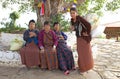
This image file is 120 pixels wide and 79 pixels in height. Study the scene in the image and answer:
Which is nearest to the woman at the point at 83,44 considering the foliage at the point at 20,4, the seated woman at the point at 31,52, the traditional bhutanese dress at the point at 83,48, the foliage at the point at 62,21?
the traditional bhutanese dress at the point at 83,48

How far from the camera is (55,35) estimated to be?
677 centimetres

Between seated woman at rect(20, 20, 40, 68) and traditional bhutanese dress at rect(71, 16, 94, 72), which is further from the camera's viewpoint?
seated woman at rect(20, 20, 40, 68)

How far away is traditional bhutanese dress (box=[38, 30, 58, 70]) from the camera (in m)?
6.64

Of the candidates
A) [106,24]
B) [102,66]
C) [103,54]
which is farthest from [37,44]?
[106,24]

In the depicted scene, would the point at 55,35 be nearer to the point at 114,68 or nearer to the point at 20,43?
the point at 20,43

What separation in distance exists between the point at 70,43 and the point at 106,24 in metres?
6.00

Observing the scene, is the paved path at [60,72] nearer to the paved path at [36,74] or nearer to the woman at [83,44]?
the paved path at [36,74]

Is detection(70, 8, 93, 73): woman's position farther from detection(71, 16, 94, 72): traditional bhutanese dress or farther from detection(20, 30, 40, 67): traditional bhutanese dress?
detection(20, 30, 40, 67): traditional bhutanese dress

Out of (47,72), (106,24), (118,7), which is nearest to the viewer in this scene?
(47,72)

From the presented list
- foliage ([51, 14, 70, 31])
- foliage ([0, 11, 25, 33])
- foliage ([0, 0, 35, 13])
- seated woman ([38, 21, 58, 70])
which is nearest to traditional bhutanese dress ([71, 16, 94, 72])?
seated woman ([38, 21, 58, 70])

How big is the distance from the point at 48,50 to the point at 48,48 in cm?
8

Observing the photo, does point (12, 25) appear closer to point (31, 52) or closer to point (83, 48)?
point (31, 52)

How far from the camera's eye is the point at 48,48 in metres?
6.75

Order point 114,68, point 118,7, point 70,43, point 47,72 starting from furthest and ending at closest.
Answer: point 118,7, point 70,43, point 114,68, point 47,72
